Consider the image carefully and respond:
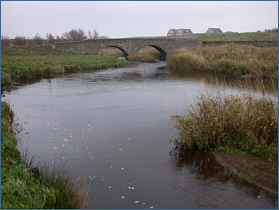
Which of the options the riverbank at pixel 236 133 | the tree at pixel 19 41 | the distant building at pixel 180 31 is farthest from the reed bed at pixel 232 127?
the distant building at pixel 180 31

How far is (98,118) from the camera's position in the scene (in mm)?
11219

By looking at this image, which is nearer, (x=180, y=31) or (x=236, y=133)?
(x=236, y=133)

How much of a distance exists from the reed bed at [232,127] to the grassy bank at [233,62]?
1182 cm

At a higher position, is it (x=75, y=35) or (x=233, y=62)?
(x=75, y=35)

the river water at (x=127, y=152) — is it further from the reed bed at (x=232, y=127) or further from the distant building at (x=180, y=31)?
the distant building at (x=180, y=31)

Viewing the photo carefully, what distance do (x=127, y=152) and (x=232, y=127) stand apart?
2.97m

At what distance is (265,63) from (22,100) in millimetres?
16082

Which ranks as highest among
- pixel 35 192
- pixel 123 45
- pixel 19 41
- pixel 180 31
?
pixel 180 31

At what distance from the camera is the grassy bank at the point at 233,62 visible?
1991 centimetres

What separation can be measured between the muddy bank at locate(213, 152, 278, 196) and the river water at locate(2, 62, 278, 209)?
205 mm

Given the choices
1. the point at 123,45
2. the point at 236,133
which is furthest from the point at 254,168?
the point at 123,45

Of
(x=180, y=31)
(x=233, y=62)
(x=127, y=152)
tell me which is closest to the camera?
(x=127, y=152)

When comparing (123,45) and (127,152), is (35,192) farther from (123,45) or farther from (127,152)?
(123,45)

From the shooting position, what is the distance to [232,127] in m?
7.92
